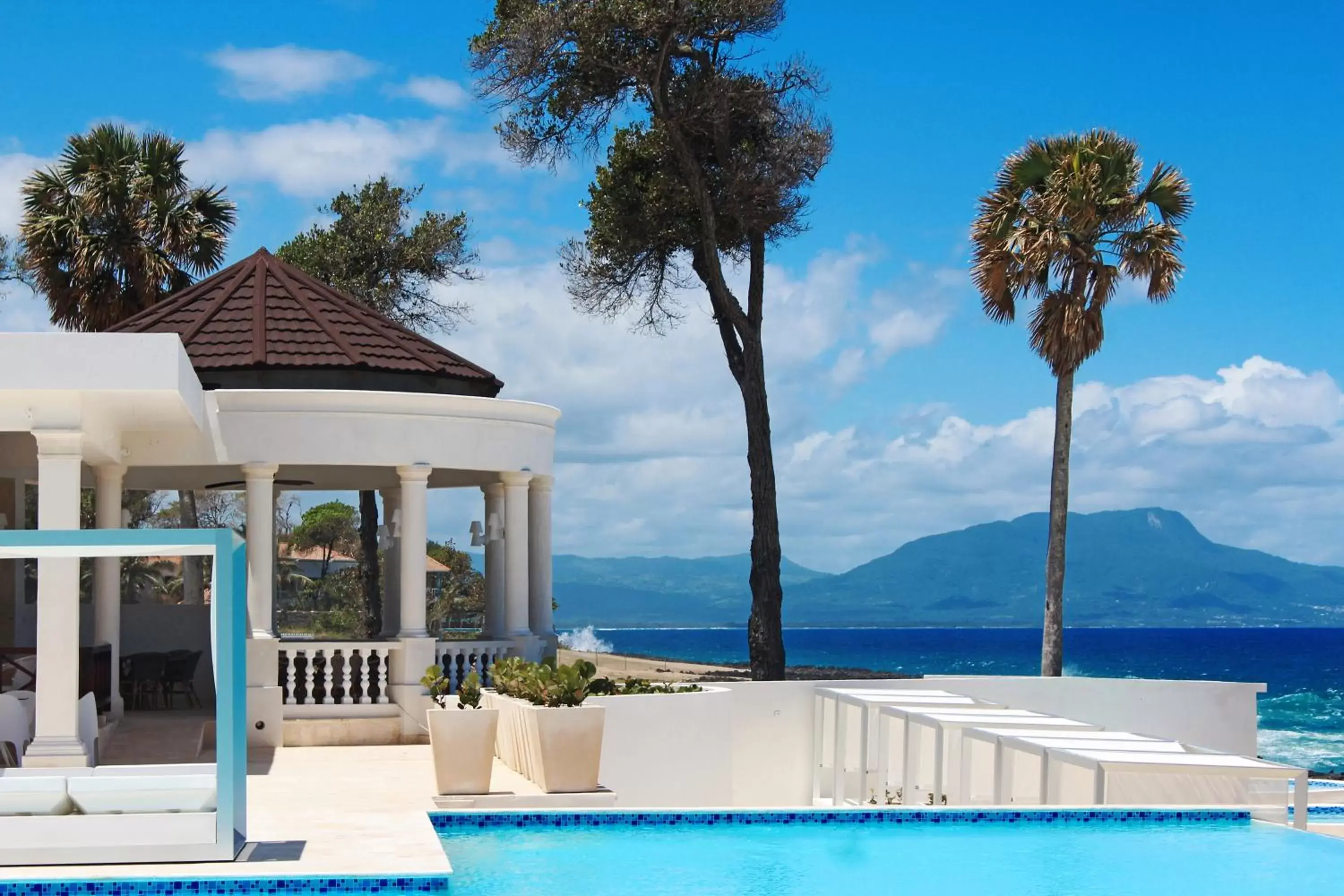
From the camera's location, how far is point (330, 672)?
21.1 m

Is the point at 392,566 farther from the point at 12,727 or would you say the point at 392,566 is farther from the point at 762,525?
the point at 12,727

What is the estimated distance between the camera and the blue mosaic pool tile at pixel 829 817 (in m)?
14.6

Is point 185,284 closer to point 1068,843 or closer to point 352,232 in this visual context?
point 352,232

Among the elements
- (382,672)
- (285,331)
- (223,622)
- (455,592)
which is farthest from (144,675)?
(455,592)

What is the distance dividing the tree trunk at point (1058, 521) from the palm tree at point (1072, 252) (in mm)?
25

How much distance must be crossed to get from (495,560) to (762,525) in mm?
6560

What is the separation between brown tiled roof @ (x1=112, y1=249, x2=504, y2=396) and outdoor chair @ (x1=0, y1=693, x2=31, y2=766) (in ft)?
21.4

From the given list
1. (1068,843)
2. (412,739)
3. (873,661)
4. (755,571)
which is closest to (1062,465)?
(755,571)

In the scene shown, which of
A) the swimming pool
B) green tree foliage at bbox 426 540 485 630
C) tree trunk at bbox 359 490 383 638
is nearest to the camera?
the swimming pool

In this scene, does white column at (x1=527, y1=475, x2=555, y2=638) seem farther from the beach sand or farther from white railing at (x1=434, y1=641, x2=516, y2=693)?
the beach sand

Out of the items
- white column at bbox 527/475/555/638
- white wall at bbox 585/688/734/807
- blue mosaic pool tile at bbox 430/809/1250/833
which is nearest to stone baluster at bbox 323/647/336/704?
white wall at bbox 585/688/734/807

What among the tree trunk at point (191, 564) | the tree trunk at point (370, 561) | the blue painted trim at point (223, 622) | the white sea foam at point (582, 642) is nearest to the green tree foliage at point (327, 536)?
the white sea foam at point (582, 642)

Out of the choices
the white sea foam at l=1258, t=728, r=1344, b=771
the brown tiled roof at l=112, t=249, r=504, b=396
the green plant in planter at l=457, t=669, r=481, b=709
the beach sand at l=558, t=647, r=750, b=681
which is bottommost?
the white sea foam at l=1258, t=728, r=1344, b=771

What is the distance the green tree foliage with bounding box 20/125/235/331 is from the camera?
30938 mm
